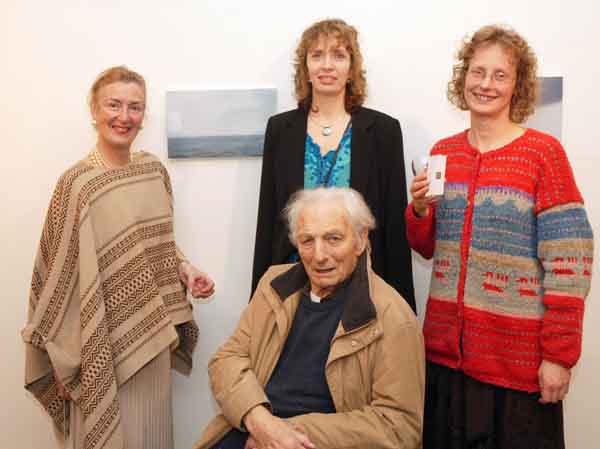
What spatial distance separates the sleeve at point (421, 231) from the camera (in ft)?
6.24

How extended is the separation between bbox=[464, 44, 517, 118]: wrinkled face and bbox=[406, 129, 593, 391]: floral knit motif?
12 cm

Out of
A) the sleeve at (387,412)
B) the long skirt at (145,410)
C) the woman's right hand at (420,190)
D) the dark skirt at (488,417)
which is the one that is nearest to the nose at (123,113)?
the long skirt at (145,410)

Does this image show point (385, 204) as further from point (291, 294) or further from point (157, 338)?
point (157, 338)

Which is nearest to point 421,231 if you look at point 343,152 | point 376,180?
point 376,180

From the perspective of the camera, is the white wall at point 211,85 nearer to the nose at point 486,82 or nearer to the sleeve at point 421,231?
the sleeve at point 421,231

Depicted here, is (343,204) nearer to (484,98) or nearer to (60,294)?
(484,98)

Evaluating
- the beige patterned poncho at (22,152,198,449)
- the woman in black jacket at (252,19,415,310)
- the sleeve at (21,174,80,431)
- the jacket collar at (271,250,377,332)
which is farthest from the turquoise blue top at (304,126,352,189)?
the sleeve at (21,174,80,431)

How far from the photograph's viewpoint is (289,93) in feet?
8.51

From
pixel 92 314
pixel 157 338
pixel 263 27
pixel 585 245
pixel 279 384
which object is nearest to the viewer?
pixel 585 245

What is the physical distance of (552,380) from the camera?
63.5 inches

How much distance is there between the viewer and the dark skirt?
1690 millimetres

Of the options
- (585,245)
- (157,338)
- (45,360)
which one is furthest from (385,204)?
(45,360)

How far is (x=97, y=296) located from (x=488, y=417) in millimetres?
1291

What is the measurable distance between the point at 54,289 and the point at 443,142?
140 cm
